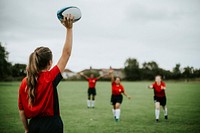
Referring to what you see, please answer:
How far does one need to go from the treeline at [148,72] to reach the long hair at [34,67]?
100137mm

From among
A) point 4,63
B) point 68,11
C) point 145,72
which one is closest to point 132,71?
point 145,72

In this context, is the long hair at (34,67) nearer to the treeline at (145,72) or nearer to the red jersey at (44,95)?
the red jersey at (44,95)

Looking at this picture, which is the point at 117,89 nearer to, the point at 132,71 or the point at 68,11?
A: the point at 68,11

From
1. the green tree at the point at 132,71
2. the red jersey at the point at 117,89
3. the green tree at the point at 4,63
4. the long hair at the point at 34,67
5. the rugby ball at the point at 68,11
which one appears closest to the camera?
the long hair at the point at 34,67

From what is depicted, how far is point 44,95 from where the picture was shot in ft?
9.32

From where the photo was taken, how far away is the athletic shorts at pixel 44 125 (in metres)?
2.92

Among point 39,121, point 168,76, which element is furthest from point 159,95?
point 168,76

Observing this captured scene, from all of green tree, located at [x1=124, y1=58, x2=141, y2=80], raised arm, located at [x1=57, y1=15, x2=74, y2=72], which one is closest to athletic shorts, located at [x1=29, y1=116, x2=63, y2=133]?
raised arm, located at [x1=57, y1=15, x2=74, y2=72]

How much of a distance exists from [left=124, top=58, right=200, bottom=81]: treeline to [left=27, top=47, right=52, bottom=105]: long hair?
10014cm

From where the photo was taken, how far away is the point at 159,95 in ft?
41.8

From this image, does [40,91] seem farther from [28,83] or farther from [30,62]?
[30,62]

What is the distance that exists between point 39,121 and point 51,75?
0.59m

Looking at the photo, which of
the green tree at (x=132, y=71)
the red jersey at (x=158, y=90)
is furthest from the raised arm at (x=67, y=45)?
the green tree at (x=132, y=71)

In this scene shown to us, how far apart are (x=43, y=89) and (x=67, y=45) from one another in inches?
24.2
